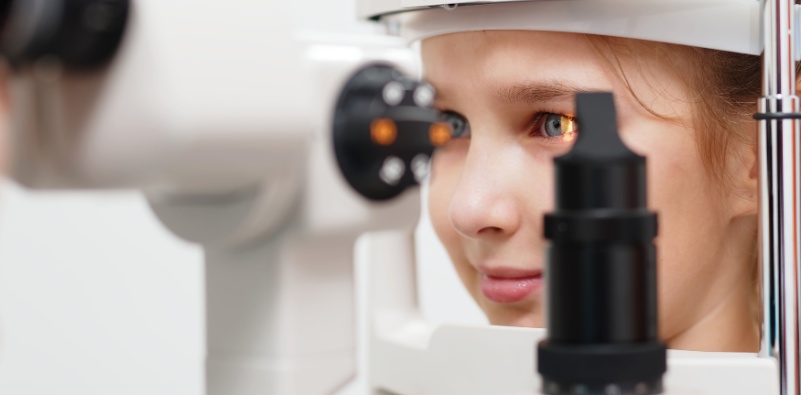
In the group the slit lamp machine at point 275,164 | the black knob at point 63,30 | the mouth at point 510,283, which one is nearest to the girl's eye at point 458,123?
the mouth at point 510,283

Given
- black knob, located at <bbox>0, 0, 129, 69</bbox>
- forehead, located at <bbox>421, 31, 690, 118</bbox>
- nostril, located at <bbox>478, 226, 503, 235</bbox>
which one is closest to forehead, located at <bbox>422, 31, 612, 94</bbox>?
forehead, located at <bbox>421, 31, 690, 118</bbox>

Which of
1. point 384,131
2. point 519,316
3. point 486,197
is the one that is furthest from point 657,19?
point 384,131

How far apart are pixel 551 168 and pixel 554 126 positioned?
0.17 ft

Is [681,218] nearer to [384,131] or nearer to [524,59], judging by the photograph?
[524,59]

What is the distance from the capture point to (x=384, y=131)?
388 mm

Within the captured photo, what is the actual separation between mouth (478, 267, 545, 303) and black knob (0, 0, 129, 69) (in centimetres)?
53

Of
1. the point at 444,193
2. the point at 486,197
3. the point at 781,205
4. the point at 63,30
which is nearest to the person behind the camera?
the point at 63,30

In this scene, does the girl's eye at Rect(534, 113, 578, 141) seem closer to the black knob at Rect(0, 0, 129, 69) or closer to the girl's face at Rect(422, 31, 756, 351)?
the girl's face at Rect(422, 31, 756, 351)

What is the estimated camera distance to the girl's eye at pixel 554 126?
0.81 metres

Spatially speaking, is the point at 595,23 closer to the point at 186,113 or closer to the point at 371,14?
the point at 371,14

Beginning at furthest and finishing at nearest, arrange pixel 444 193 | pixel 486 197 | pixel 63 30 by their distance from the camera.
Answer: pixel 444 193
pixel 486 197
pixel 63 30

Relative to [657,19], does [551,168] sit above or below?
below

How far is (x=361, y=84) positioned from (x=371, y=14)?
0.43 metres

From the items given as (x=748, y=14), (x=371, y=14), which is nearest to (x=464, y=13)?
(x=371, y=14)
